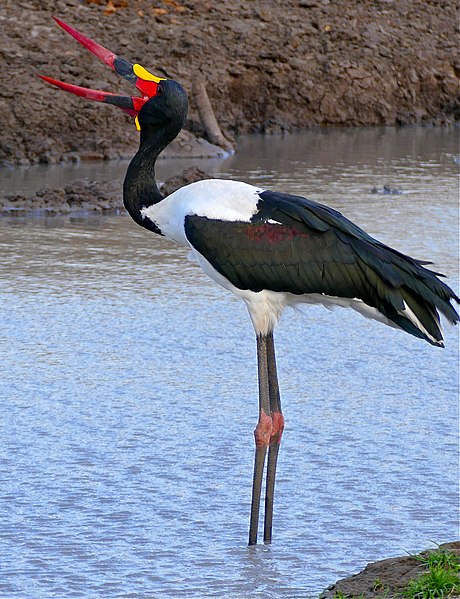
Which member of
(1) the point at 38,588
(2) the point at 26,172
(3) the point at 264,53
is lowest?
(1) the point at 38,588

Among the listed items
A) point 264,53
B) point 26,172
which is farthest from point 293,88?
point 26,172

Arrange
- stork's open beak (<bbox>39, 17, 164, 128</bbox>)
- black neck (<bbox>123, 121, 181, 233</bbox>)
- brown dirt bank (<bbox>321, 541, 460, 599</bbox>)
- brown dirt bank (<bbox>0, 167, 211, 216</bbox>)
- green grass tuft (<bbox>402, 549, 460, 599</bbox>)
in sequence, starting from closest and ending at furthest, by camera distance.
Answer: green grass tuft (<bbox>402, 549, 460, 599</bbox>), brown dirt bank (<bbox>321, 541, 460, 599</bbox>), black neck (<bbox>123, 121, 181, 233</bbox>), stork's open beak (<bbox>39, 17, 164, 128</bbox>), brown dirt bank (<bbox>0, 167, 211, 216</bbox>)

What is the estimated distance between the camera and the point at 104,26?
16312mm

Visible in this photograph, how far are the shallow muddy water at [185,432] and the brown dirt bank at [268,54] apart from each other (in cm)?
582

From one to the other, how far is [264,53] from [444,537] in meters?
12.4

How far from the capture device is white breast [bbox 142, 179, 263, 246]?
4977mm

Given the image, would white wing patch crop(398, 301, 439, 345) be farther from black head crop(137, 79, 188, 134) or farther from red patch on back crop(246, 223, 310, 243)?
black head crop(137, 79, 188, 134)

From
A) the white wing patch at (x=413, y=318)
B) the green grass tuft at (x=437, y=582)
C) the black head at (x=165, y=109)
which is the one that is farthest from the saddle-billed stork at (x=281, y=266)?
the green grass tuft at (x=437, y=582)

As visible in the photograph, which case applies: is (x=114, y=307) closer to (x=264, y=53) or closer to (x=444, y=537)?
(x=444, y=537)

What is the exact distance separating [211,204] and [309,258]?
0.40 m

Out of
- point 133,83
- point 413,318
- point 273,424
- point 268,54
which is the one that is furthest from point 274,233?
point 268,54

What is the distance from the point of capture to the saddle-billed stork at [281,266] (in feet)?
16.0

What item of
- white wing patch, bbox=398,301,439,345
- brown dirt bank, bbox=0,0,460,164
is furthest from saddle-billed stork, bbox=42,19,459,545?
brown dirt bank, bbox=0,0,460,164

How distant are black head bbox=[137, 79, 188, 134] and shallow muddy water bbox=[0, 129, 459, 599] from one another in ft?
4.26
